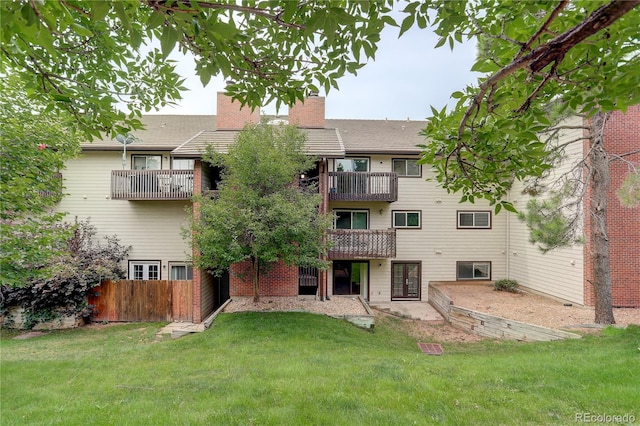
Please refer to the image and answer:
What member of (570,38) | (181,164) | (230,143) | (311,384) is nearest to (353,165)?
(230,143)

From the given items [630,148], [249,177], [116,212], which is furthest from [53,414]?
[630,148]

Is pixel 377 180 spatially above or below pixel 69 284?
above

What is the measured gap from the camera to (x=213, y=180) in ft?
38.1

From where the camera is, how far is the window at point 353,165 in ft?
41.4

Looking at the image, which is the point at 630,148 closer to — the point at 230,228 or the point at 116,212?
the point at 230,228

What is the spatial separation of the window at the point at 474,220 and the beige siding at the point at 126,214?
12072 millimetres

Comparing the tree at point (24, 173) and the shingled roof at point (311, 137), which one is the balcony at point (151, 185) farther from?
the tree at point (24, 173)

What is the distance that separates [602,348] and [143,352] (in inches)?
383

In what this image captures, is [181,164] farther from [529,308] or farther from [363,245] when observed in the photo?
[529,308]

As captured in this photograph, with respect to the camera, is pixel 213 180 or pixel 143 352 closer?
pixel 143 352

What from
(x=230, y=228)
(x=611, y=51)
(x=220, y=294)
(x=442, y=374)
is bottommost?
(x=220, y=294)

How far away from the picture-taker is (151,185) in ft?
35.9

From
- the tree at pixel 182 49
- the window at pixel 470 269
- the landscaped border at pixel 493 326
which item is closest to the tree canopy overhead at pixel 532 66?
the tree at pixel 182 49

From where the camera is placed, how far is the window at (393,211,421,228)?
42.5 ft
